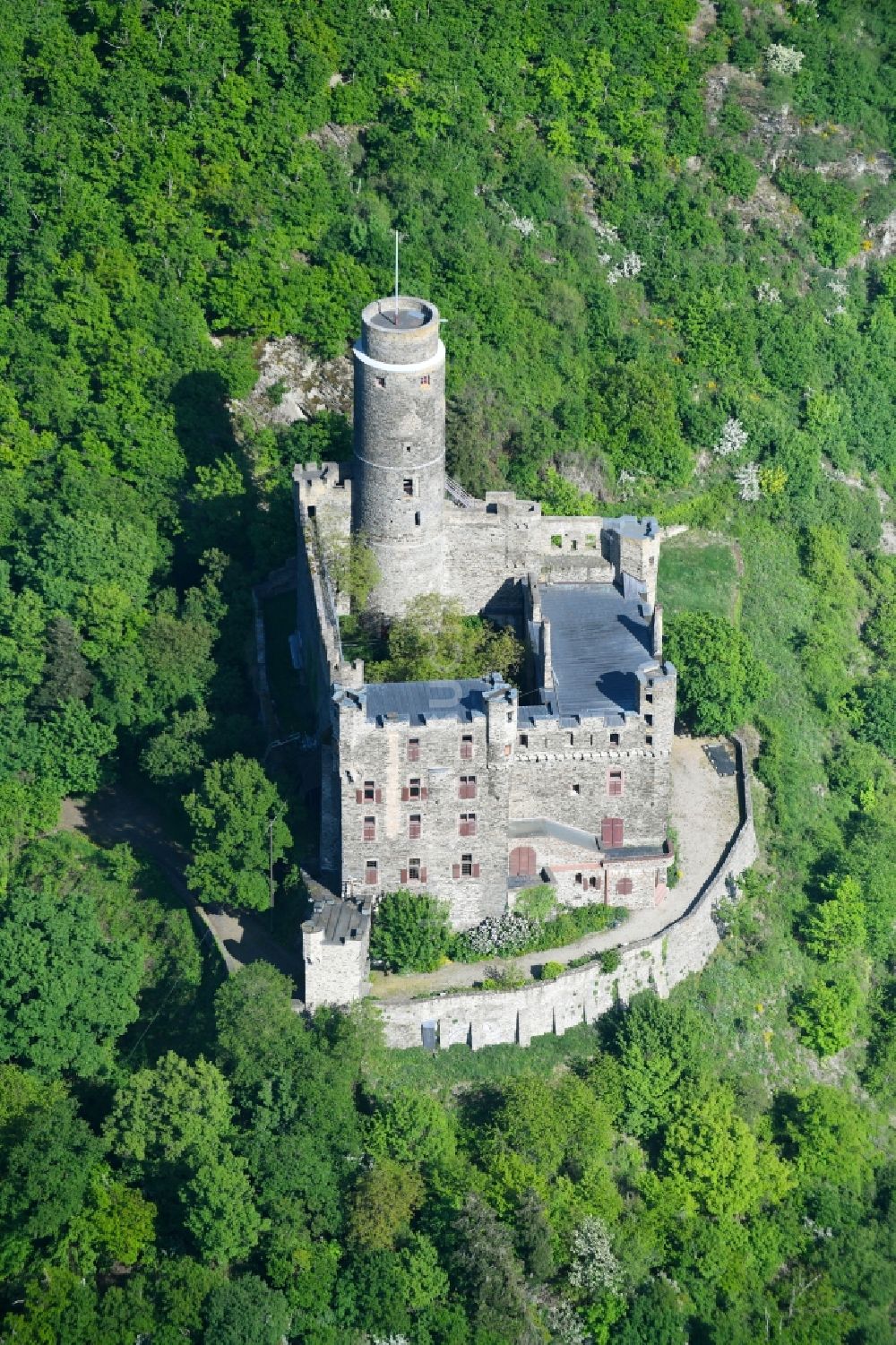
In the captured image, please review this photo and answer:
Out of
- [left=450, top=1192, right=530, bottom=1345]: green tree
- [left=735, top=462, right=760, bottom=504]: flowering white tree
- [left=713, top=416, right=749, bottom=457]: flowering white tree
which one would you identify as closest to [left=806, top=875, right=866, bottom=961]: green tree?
[left=450, top=1192, right=530, bottom=1345]: green tree

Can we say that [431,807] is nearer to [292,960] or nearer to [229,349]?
[292,960]

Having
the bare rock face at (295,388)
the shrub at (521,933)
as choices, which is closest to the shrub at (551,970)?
the shrub at (521,933)

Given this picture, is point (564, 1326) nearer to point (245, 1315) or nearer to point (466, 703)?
point (245, 1315)

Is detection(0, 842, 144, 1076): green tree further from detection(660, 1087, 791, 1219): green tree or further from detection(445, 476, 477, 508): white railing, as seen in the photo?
detection(445, 476, 477, 508): white railing

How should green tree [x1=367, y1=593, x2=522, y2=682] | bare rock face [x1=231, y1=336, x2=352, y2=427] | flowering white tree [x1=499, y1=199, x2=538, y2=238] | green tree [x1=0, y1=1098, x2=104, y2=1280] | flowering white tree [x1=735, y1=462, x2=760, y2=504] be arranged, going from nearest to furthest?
green tree [x1=0, y1=1098, x2=104, y2=1280] < green tree [x1=367, y1=593, x2=522, y2=682] < bare rock face [x1=231, y1=336, x2=352, y2=427] < flowering white tree [x1=735, y1=462, x2=760, y2=504] < flowering white tree [x1=499, y1=199, x2=538, y2=238]

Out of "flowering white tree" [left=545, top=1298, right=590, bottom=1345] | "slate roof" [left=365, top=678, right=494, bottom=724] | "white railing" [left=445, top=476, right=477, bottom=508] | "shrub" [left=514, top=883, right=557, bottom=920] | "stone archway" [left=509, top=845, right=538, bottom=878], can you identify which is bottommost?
"flowering white tree" [left=545, top=1298, right=590, bottom=1345]

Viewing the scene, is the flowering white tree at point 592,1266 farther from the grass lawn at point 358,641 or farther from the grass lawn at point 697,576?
the grass lawn at point 697,576

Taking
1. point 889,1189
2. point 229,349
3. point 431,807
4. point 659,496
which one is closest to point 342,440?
point 229,349
